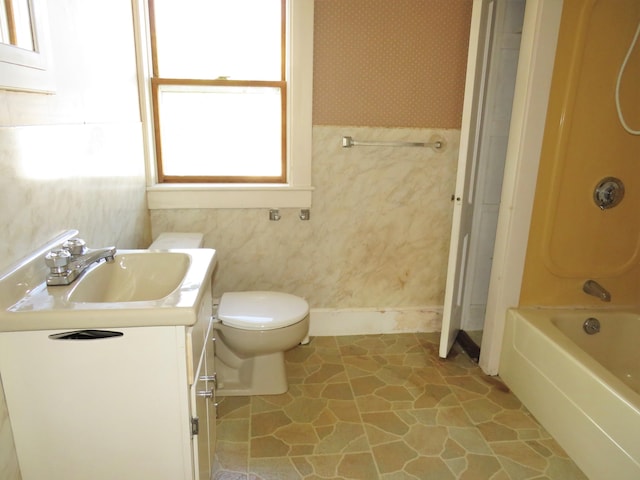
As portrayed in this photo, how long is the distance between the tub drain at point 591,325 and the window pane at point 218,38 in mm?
2092

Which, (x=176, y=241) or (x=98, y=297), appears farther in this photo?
(x=176, y=241)

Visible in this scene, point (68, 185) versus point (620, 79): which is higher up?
point (620, 79)

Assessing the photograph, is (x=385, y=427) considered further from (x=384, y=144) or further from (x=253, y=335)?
(x=384, y=144)

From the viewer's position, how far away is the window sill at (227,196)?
97.3 inches

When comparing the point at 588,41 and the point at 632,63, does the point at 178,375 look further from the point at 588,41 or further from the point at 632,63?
Result: the point at 632,63

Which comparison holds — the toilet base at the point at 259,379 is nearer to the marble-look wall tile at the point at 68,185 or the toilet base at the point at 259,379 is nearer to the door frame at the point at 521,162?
the marble-look wall tile at the point at 68,185

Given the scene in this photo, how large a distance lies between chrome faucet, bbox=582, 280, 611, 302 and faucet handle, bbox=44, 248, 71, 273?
7.56 feet

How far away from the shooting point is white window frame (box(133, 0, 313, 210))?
230 cm

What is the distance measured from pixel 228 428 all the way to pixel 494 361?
141 centimetres

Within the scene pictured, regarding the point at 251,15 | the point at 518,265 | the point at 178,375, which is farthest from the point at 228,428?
the point at 251,15

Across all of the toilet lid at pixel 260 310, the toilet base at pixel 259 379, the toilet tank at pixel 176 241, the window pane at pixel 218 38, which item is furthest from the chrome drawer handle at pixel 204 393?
the window pane at pixel 218 38

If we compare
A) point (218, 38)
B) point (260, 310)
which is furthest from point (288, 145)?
point (260, 310)

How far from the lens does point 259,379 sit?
2246 mm

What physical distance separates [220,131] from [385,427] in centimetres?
176
